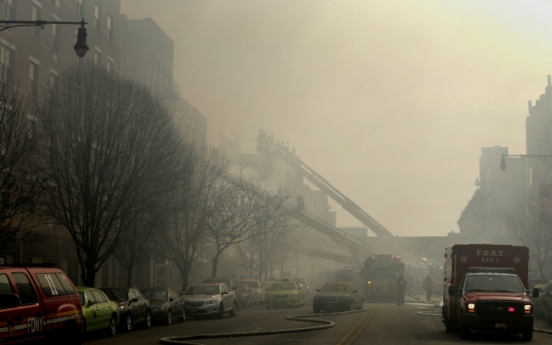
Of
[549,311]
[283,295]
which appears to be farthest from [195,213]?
[549,311]

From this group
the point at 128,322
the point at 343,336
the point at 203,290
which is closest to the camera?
the point at 343,336

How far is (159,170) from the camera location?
32.6 meters

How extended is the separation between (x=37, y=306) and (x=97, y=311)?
8.64 m

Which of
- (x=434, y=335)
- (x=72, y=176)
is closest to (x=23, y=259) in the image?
(x=72, y=176)

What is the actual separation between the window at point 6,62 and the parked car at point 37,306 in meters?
23.2

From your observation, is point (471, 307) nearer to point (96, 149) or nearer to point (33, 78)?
point (96, 149)

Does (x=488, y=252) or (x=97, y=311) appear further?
(x=488, y=252)

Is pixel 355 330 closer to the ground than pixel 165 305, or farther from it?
closer to the ground

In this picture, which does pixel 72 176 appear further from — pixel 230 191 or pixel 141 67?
pixel 141 67

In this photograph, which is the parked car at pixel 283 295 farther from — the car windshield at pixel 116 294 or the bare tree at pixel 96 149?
the car windshield at pixel 116 294

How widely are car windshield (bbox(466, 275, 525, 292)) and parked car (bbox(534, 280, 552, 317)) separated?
872 cm

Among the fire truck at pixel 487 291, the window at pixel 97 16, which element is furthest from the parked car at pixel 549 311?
the window at pixel 97 16

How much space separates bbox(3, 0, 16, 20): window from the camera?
119 feet

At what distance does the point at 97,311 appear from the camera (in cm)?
2159
